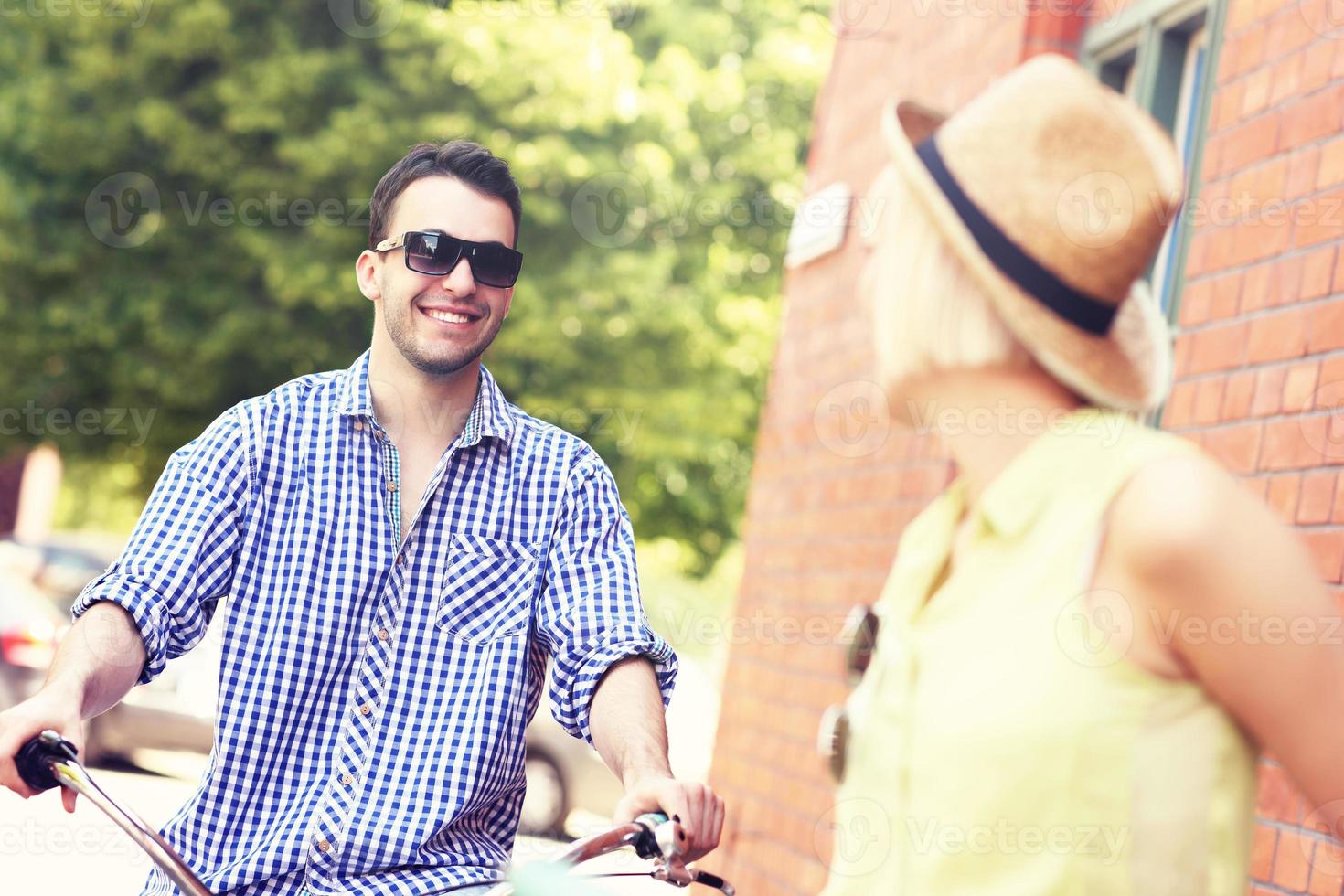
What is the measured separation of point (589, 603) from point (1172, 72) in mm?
2591

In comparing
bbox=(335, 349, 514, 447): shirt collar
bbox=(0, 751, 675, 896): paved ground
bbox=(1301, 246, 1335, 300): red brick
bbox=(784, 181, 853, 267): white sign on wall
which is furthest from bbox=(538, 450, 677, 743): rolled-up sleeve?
bbox=(0, 751, 675, 896): paved ground

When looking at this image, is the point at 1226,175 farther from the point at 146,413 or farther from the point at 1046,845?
the point at 146,413

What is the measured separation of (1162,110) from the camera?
4.56m

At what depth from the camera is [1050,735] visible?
4.92 feet

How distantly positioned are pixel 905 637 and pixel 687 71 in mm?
14448

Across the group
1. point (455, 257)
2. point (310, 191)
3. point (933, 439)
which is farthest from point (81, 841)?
point (455, 257)

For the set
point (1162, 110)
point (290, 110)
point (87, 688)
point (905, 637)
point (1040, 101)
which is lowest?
point (87, 688)

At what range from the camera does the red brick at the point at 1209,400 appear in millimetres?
3658

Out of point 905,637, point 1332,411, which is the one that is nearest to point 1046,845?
point 905,637

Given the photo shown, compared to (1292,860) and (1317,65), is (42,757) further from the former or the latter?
(1317,65)

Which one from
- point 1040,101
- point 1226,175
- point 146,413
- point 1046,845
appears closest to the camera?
point 1046,845

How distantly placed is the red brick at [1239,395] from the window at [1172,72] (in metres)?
0.55

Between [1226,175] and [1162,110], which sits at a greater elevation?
[1162,110]

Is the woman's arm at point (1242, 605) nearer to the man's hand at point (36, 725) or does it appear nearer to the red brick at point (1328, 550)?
the man's hand at point (36, 725)
